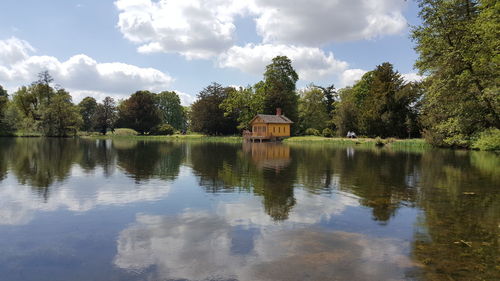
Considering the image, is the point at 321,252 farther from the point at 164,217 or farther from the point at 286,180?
the point at 286,180

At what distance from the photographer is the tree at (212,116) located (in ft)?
281

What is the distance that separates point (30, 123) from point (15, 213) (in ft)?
246

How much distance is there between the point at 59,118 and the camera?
249 feet

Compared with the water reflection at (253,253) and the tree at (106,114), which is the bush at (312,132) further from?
the water reflection at (253,253)

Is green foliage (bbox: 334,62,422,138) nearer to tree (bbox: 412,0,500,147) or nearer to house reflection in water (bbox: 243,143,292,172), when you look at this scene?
house reflection in water (bbox: 243,143,292,172)

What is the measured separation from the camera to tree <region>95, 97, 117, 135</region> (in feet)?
320

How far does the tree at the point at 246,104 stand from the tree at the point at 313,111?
13.4m

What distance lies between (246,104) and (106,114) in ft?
148

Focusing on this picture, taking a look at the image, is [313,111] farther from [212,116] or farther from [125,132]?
[125,132]

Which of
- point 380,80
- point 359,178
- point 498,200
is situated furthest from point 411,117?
point 498,200

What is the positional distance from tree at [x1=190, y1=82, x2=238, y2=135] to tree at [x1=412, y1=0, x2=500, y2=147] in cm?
6847

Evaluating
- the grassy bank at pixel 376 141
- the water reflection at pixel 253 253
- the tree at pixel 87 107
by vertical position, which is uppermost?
the tree at pixel 87 107

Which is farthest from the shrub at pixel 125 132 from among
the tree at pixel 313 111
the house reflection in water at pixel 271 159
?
the house reflection in water at pixel 271 159

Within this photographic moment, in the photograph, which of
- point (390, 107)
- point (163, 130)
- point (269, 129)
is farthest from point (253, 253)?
point (163, 130)
